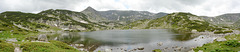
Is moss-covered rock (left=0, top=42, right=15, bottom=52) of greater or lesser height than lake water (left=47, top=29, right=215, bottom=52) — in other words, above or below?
above

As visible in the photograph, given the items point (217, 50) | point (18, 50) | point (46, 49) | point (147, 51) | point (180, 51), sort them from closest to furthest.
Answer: point (18, 50), point (46, 49), point (217, 50), point (180, 51), point (147, 51)

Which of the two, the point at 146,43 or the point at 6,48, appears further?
the point at 146,43

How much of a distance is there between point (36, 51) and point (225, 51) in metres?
37.9

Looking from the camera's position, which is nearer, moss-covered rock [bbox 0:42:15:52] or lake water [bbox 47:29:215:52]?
moss-covered rock [bbox 0:42:15:52]

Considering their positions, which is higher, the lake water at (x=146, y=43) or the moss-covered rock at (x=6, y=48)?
the moss-covered rock at (x=6, y=48)

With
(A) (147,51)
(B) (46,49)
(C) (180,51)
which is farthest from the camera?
(A) (147,51)

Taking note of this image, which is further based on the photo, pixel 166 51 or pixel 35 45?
pixel 166 51

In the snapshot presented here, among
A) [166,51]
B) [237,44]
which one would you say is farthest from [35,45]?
[237,44]

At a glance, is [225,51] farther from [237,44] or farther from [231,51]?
[237,44]

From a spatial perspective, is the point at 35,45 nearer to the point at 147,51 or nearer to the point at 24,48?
the point at 24,48

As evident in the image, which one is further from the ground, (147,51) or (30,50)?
(30,50)

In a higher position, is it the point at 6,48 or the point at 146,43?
the point at 6,48

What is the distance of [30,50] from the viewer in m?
21.9

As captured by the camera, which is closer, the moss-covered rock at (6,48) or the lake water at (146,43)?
the moss-covered rock at (6,48)
